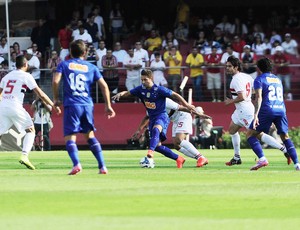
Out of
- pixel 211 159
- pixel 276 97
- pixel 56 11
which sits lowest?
pixel 211 159

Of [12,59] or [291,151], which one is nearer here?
[291,151]

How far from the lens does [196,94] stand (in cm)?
3688

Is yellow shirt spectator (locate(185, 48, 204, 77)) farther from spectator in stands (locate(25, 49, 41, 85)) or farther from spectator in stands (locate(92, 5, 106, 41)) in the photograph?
spectator in stands (locate(25, 49, 41, 85))

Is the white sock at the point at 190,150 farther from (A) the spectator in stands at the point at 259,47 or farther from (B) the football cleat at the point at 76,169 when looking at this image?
(A) the spectator in stands at the point at 259,47

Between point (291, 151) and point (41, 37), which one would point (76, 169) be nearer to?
point (291, 151)

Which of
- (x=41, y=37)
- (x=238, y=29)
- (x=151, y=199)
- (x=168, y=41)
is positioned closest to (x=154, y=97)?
(x=151, y=199)

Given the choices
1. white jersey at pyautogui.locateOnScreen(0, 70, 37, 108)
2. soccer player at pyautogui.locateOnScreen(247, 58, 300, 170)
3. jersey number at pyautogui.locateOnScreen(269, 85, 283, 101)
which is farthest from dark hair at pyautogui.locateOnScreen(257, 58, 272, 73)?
white jersey at pyautogui.locateOnScreen(0, 70, 37, 108)

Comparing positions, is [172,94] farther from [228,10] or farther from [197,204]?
[228,10]

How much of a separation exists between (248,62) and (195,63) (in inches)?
68.3

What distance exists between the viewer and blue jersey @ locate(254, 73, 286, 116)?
68.8ft

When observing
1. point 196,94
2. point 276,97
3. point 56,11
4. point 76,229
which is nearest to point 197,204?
point 76,229

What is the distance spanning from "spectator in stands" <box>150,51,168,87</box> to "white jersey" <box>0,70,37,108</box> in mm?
14647

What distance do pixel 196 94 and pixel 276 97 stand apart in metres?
15.8

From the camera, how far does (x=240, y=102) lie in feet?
77.9
